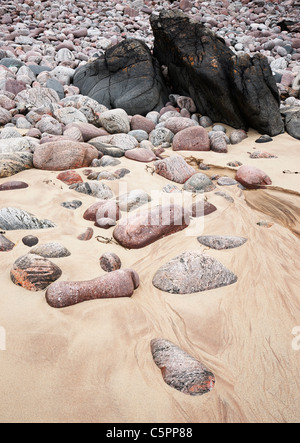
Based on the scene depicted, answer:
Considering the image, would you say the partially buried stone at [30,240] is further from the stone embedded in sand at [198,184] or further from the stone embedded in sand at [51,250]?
the stone embedded in sand at [198,184]

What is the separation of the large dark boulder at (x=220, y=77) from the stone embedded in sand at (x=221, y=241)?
4.15 meters

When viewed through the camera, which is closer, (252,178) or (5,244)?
(5,244)

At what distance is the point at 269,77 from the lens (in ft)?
19.3

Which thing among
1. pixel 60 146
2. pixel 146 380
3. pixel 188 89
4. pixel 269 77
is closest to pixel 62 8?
pixel 188 89

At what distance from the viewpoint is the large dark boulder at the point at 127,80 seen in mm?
6504

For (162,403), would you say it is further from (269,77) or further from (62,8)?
(62,8)

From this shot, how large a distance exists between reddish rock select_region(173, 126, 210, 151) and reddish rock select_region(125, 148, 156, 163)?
820 mm

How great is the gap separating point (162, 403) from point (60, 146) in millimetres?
3362

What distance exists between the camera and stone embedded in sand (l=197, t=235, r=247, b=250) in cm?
240

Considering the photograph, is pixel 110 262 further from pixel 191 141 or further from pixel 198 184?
pixel 191 141

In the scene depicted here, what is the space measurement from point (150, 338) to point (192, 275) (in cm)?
54

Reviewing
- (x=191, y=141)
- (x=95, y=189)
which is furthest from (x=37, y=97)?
(x=95, y=189)

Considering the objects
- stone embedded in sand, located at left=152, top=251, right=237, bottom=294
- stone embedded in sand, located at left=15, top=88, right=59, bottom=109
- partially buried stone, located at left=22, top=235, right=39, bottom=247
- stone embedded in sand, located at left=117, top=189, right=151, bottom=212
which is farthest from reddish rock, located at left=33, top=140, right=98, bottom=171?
stone embedded in sand, located at left=15, top=88, right=59, bottom=109

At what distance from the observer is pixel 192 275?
1970 millimetres
